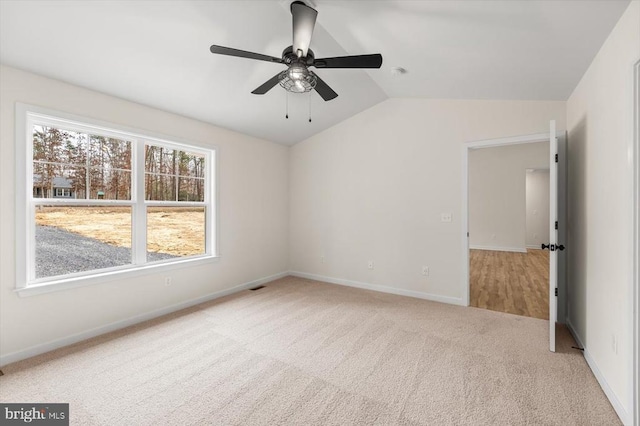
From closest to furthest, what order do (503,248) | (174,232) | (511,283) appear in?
Answer: 1. (174,232)
2. (511,283)
3. (503,248)

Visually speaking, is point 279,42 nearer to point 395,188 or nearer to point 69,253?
point 395,188

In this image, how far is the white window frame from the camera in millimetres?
2418

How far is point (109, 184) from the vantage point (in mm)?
3074

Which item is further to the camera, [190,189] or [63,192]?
Result: [190,189]

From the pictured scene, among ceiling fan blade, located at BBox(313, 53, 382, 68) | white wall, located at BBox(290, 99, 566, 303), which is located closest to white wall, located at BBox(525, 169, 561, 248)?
white wall, located at BBox(290, 99, 566, 303)

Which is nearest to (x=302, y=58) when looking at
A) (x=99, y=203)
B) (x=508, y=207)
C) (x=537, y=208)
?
(x=99, y=203)

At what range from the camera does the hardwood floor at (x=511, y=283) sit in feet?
11.9

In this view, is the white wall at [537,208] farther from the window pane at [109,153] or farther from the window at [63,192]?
the window at [63,192]

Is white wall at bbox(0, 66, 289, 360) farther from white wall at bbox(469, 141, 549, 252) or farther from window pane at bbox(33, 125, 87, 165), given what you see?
white wall at bbox(469, 141, 549, 252)

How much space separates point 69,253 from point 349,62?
10.5ft

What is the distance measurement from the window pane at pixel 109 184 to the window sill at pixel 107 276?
2.70 feet

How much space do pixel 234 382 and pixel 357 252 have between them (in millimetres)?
2894

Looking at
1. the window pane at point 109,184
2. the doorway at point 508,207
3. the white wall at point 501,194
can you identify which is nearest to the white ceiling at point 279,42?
the window pane at point 109,184

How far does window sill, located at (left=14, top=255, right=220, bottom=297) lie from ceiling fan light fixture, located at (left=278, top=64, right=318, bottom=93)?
8.69 ft
